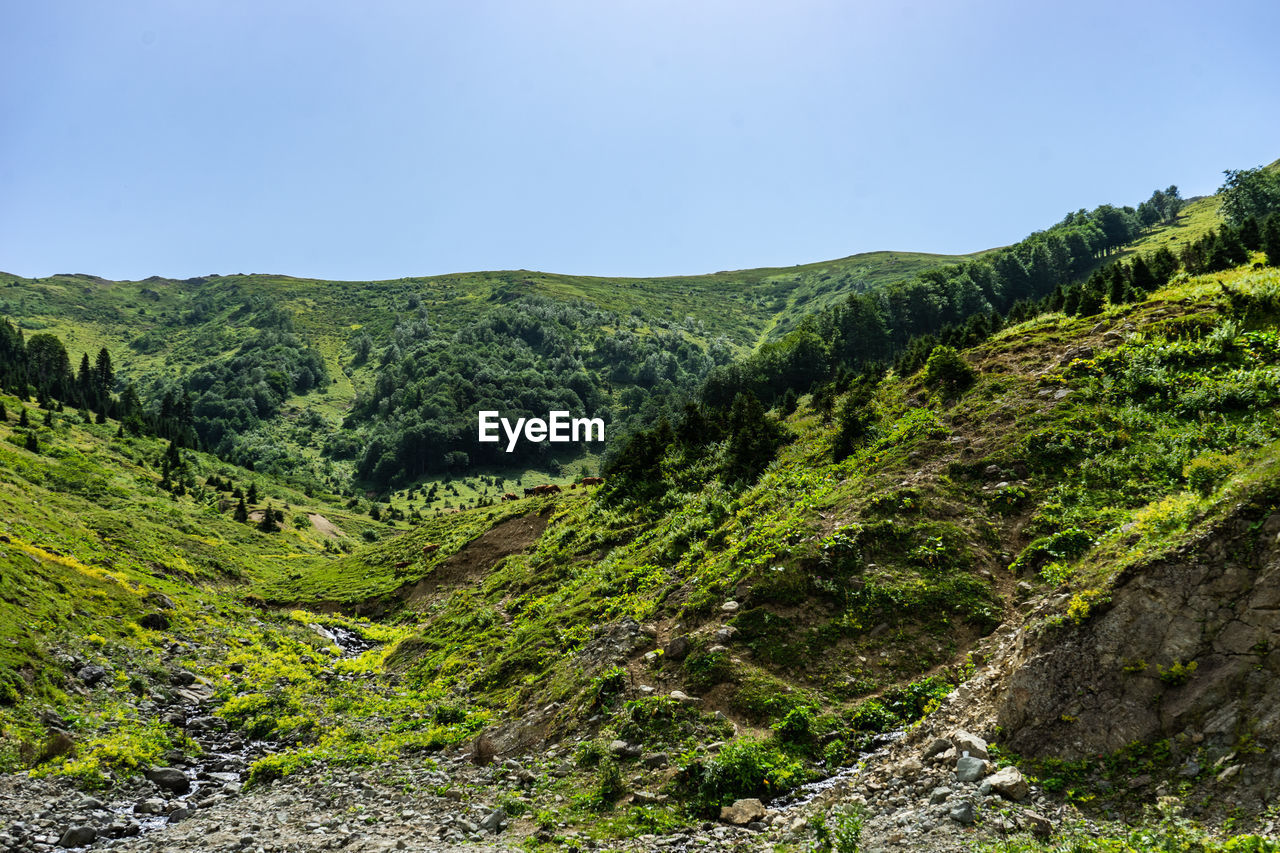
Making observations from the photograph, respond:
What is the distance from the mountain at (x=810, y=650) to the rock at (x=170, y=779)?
14 cm

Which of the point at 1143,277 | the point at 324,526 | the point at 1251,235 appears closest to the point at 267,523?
the point at 324,526

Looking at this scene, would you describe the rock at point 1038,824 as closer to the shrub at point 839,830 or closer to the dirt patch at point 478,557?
the shrub at point 839,830

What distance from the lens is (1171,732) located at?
419 inches

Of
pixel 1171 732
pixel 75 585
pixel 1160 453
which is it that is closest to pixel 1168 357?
pixel 1160 453

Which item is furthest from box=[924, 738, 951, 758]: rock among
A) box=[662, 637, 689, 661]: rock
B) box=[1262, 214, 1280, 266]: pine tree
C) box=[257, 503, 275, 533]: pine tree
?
box=[257, 503, 275, 533]: pine tree

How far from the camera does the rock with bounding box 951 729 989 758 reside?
12177 millimetres

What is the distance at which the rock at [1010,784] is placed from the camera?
11.0 meters

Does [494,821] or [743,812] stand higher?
[743,812]

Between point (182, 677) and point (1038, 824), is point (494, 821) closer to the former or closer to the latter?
point (1038, 824)

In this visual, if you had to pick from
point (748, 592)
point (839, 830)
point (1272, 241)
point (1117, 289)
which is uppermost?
point (1272, 241)

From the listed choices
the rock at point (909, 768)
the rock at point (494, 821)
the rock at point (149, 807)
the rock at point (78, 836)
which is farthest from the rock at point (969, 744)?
the rock at point (149, 807)

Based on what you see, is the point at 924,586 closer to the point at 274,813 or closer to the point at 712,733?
the point at 712,733

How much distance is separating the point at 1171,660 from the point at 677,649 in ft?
38.1

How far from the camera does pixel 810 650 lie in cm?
1788
